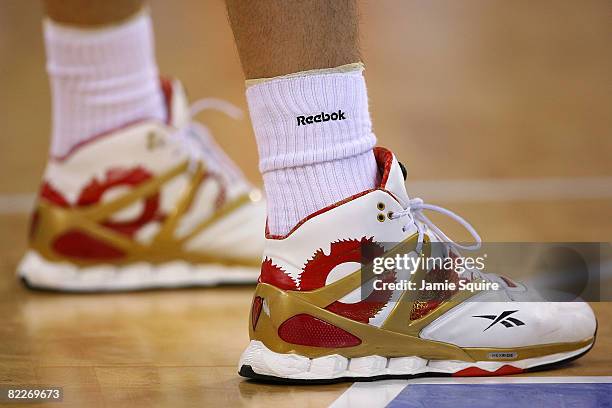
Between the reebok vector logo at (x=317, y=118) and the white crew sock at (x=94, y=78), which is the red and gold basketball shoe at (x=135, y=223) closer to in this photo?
the white crew sock at (x=94, y=78)

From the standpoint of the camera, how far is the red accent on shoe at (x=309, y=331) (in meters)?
1.11

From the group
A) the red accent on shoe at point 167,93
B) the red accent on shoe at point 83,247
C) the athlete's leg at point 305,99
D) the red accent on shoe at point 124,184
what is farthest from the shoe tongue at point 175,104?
the athlete's leg at point 305,99

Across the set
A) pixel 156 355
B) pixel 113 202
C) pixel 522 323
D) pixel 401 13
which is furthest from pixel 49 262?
pixel 401 13

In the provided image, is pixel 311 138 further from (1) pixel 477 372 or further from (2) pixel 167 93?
(2) pixel 167 93

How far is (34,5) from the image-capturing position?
231 inches

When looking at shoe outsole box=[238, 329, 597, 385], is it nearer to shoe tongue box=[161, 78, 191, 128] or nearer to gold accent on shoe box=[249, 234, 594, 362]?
gold accent on shoe box=[249, 234, 594, 362]

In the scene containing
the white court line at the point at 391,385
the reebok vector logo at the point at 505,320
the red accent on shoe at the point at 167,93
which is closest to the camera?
the white court line at the point at 391,385

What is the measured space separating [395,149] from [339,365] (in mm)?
1903

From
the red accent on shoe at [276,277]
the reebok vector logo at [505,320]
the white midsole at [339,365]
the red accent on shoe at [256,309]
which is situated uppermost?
the red accent on shoe at [276,277]

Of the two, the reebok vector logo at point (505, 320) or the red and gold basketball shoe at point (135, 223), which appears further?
the red and gold basketball shoe at point (135, 223)

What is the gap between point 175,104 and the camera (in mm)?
1809

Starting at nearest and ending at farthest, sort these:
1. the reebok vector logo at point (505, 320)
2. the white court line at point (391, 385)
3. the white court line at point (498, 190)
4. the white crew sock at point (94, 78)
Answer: the white court line at point (391, 385) → the reebok vector logo at point (505, 320) → the white crew sock at point (94, 78) → the white court line at point (498, 190)

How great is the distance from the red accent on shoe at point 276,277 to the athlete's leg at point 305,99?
4 cm

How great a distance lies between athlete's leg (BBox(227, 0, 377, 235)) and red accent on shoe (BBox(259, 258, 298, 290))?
0.04 m
